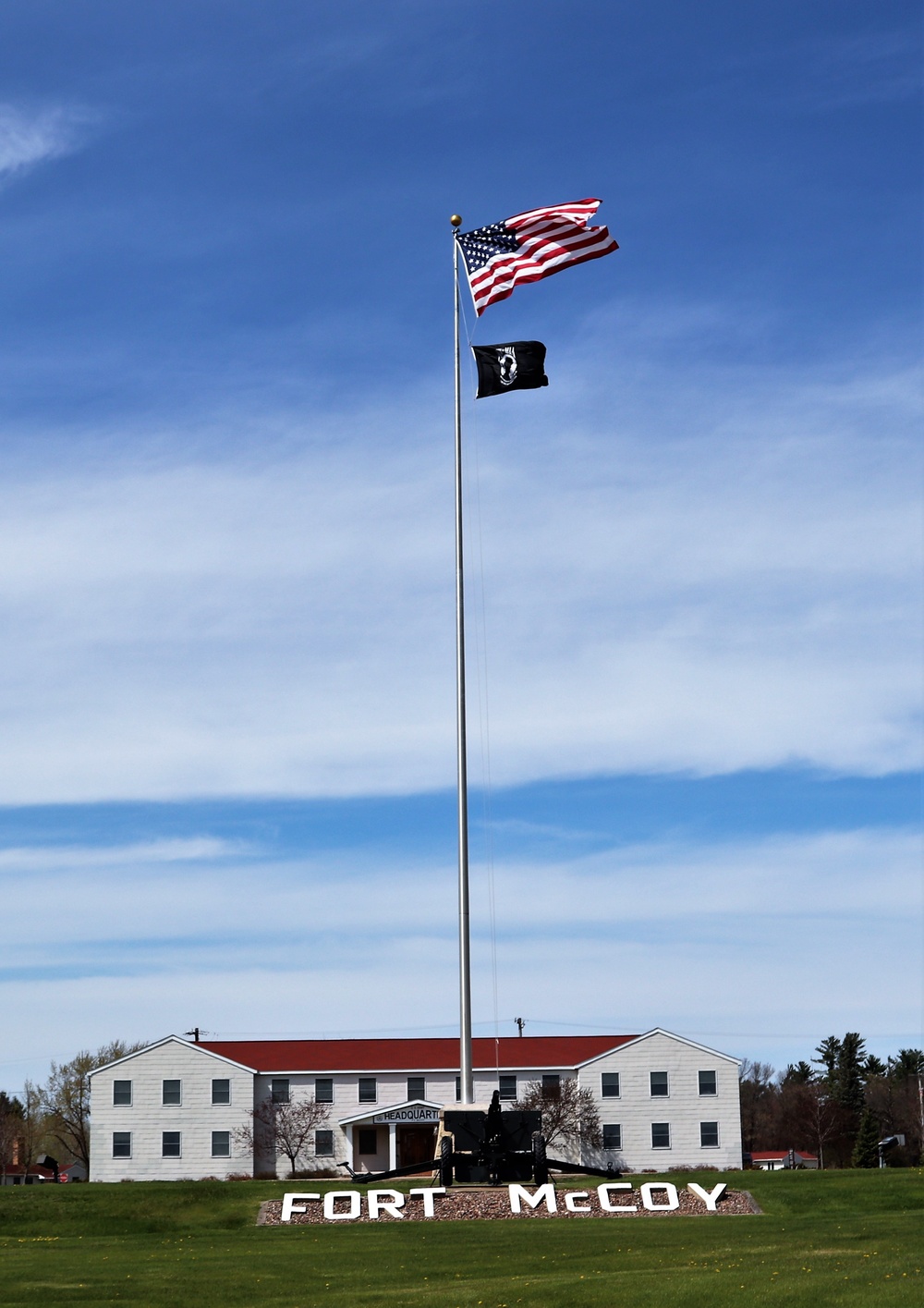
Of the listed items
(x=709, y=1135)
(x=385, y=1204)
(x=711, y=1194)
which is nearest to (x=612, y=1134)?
(x=709, y=1135)

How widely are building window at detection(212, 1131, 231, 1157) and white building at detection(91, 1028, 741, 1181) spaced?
4cm

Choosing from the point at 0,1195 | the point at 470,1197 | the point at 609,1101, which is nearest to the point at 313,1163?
the point at 609,1101

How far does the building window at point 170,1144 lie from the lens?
62.6m

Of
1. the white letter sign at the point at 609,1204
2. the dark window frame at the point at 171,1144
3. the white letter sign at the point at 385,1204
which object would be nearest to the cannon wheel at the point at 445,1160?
the white letter sign at the point at 385,1204

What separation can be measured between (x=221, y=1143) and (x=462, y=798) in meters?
37.4

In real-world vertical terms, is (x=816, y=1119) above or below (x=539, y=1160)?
below

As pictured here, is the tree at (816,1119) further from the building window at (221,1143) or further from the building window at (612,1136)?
the building window at (221,1143)

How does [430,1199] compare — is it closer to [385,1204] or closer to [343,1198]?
[385,1204]

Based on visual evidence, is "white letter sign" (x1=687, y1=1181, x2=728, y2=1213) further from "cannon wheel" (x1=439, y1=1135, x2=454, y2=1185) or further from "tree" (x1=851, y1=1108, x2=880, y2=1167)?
"tree" (x1=851, y1=1108, x2=880, y2=1167)

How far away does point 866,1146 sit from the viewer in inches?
3450

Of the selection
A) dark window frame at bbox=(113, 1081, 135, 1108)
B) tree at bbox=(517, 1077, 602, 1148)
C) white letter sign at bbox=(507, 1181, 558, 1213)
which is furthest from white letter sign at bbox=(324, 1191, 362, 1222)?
dark window frame at bbox=(113, 1081, 135, 1108)

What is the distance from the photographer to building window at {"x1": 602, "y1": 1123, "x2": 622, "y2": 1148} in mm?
62656

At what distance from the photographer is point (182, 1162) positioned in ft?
204

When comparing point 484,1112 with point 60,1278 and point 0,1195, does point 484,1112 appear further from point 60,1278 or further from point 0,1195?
point 0,1195
